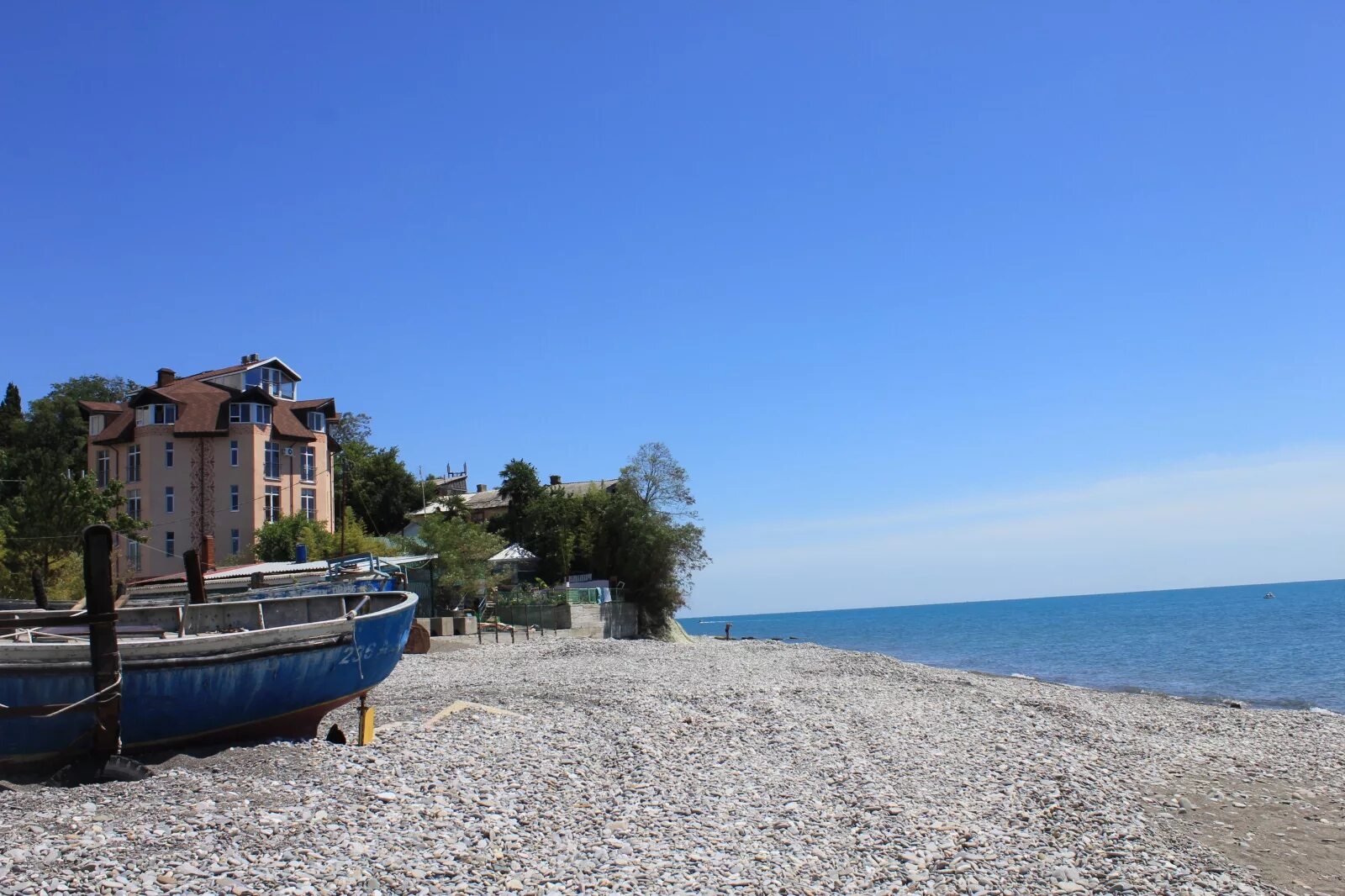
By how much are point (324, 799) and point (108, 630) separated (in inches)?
130

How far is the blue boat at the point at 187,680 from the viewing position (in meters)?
10.7

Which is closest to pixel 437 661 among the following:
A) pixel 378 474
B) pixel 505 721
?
pixel 505 721

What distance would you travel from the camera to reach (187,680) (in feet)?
37.5

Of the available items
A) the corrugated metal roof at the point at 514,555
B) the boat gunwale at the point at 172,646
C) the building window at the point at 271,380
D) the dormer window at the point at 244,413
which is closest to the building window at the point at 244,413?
the dormer window at the point at 244,413

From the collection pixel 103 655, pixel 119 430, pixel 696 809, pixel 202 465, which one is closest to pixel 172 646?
pixel 103 655

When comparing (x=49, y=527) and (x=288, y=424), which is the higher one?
(x=288, y=424)

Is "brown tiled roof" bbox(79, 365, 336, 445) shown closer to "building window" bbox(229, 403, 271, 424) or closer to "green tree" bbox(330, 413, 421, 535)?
"building window" bbox(229, 403, 271, 424)

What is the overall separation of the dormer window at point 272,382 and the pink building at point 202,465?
0.32 ft

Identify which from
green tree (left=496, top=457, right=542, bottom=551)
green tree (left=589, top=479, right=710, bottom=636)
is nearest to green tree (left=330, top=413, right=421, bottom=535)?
green tree (left=496, top=457, right=542, bottom=551)

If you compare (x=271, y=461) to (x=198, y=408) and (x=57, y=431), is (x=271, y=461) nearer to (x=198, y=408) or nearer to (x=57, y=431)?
(x=198, y=408)

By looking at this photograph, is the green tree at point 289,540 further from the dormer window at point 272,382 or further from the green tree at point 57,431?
the green tree at point 57,431

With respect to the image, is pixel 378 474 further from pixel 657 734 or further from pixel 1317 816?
pixel 1317 816

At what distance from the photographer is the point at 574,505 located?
58.3m

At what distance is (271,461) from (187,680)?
140 ft
